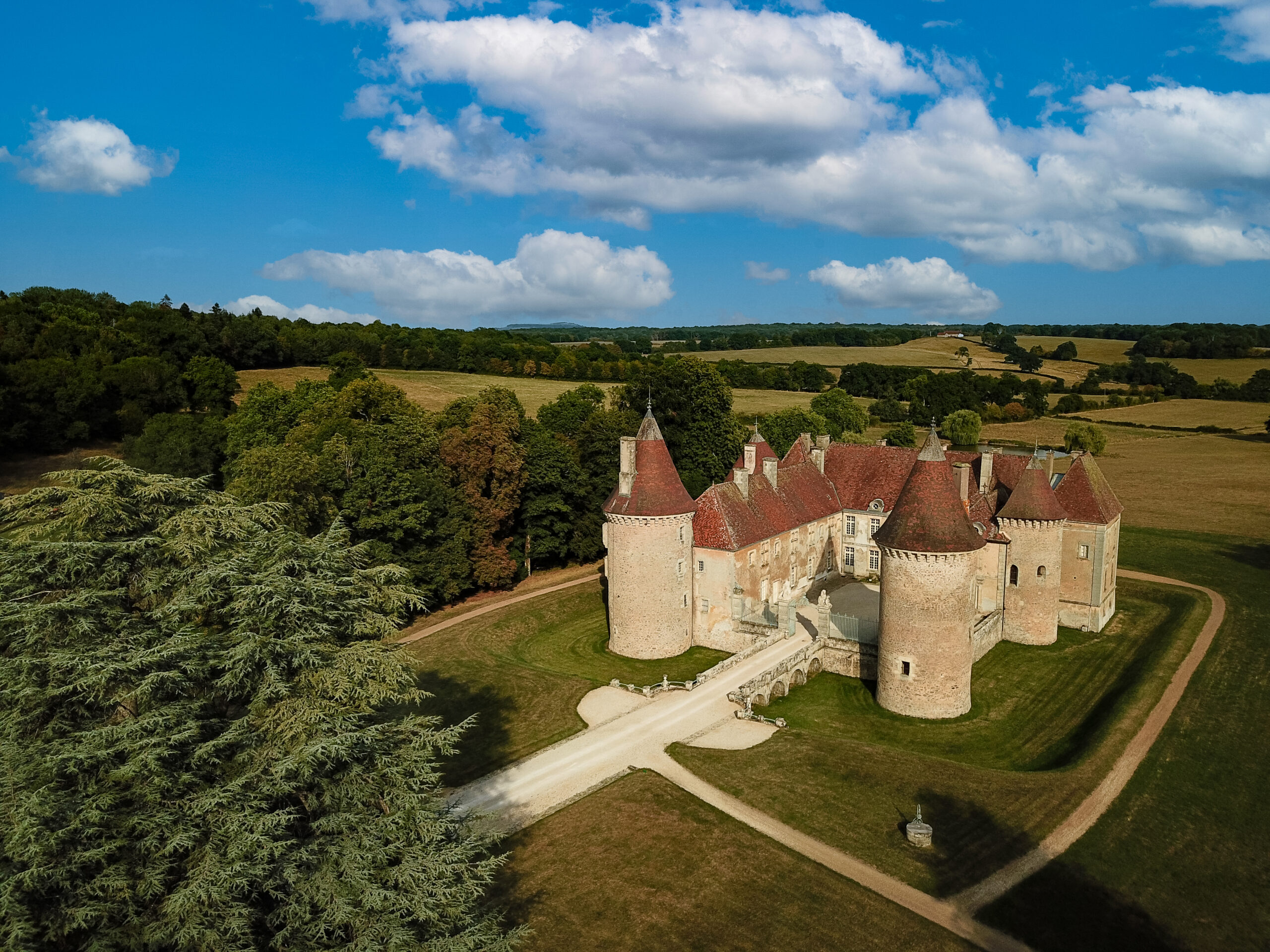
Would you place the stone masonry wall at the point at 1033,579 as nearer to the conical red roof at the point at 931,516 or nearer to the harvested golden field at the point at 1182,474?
the conical red roof at the point at 931,516

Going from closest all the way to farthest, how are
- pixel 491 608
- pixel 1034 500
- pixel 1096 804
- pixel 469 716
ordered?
pixel 1096 804 → pixel 469 716 → pixel 1034 500 → pixel 491 608

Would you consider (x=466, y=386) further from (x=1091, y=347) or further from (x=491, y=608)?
(x=1091, y=347)

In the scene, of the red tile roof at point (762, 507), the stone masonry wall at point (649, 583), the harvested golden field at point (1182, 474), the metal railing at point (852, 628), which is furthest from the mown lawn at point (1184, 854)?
the harvested golden field at point (1182, 474)

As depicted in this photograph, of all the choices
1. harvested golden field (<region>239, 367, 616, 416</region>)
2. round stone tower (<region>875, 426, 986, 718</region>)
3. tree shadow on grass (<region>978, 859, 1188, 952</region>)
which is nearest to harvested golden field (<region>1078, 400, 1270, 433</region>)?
harvested golden field (<region>239, 367, 616, 416</region>)

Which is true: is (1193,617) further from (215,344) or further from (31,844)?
(215,344)

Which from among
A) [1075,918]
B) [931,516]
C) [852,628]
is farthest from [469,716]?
[852,628]

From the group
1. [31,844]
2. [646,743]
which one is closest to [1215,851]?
[646,743]
